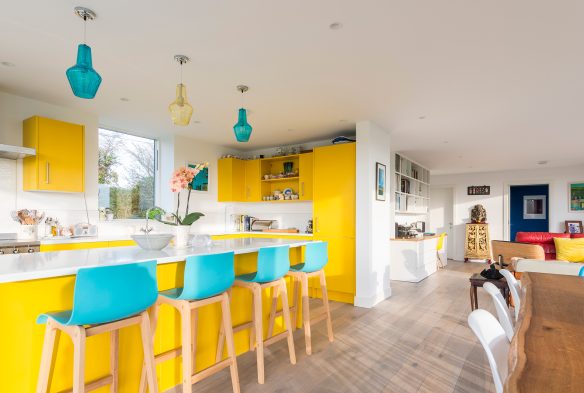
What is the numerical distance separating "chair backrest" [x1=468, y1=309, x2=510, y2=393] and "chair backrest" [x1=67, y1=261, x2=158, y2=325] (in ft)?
4.76

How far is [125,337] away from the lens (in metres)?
2.03

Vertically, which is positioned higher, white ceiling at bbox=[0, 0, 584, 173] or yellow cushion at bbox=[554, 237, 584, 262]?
white ceiling at bbox=[0, 0, 584, 173]

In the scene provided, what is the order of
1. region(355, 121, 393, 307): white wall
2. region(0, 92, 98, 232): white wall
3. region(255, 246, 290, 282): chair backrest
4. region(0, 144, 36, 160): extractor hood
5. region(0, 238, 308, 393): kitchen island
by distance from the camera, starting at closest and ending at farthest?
region(0, 238, 308, 393): kitchen island < region(255, 246, 290, 282): chair backrest < region(0, 144, 36, 160): extractor hood < region(0, 92, 98, 232): white wall < region(355, 121, 393, 307): white wall

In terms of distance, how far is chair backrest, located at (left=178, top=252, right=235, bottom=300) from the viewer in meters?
1.95

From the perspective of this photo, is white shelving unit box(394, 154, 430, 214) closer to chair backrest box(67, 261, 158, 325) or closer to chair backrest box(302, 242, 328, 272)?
chair backrest box(302, 242, 328, 272)

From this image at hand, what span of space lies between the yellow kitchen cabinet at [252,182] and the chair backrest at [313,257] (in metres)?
3.02

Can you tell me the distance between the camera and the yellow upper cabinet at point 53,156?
3592mm

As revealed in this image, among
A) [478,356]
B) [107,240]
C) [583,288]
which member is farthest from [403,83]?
[107,240]

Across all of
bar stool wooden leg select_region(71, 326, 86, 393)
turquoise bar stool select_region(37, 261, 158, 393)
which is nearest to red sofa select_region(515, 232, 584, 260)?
turquoise bar stool select_region(37, 261, 158, 393)

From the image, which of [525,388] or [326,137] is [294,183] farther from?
[525,388]

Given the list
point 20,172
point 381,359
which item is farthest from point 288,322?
point 20,172

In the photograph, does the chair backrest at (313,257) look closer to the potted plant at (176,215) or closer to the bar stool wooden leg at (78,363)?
the potted plant at (176,215)

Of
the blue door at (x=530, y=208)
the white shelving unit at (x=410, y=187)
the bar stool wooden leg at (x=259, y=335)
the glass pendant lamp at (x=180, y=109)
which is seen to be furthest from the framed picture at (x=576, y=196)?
the glass pendant lamp at (x=180, y=109)

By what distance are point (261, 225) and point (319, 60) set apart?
3.74m
